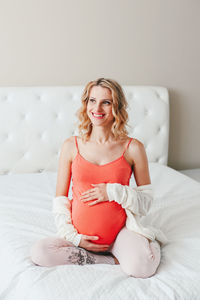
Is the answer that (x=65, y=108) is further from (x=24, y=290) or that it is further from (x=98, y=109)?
(x=24, y=290)

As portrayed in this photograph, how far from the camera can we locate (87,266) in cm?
126

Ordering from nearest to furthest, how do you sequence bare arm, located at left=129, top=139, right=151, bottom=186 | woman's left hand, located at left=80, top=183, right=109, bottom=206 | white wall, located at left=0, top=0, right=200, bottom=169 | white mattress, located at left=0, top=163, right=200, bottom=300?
1. white mattress, located at left=0, top=163, right=200, bottom=300
2. woman's left hand, located at left=80, top=183, right=109, bottom=206
3. bare arm, located at left=129, top=139, right=151, bottom=186
4. white wall, located at left=0, top=0, right=200, bottom=169

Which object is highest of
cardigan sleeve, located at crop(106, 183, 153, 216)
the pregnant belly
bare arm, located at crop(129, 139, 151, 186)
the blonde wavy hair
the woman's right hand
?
the blonde wavy hair

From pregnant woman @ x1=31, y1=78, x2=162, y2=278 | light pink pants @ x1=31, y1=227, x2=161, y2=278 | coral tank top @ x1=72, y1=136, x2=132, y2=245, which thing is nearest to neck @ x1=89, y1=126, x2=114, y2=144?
pregnant woman @ x1=31, y1=78, x2=162, y2=278

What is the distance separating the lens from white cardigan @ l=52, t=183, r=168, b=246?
1.33 meters

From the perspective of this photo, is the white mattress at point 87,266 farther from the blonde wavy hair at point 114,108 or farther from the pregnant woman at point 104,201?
the blonde wavy hair at point 114,108

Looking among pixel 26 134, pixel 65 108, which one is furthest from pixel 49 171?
pixel 65 108

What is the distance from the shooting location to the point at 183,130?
2.86 m

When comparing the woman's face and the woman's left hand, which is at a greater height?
the woman's face

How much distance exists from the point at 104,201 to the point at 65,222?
18cm

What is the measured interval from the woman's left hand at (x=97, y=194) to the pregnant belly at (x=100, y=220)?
29mm

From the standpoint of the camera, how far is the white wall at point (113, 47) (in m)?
2.31

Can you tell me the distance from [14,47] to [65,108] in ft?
1.72

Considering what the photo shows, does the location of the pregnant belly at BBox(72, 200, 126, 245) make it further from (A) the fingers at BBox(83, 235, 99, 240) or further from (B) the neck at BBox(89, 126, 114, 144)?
(B) the neck at BBox(89, 126, 114, 144)
